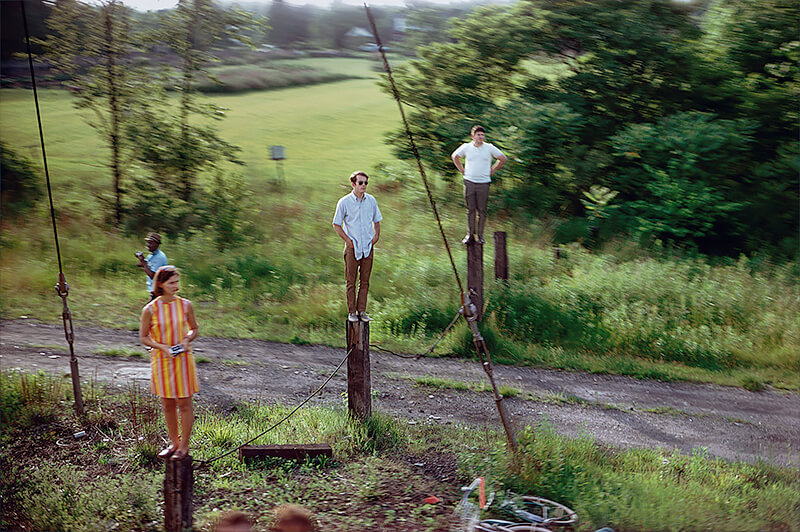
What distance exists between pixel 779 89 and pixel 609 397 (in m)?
11.3

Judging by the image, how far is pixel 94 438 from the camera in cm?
791

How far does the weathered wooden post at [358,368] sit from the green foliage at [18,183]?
13.7 m

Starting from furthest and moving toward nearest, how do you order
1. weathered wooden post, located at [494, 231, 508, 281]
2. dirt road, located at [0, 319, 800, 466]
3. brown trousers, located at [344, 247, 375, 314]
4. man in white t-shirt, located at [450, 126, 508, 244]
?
weathered wooden post, located at [494, 231, 508, 281]
man in white t-shirt, located at [450, 126, 508, 244]
dirt road, located at [0, 319, 800, 466]
brown trousers, located at [344, 247, 375, 314]

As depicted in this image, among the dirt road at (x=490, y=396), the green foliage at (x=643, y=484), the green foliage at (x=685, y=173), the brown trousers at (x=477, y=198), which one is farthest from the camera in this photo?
the green foliage at (x=685, y=173)

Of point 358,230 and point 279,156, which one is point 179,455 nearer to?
point 358,230

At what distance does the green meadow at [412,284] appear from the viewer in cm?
1092

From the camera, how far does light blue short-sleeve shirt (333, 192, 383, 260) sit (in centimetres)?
788

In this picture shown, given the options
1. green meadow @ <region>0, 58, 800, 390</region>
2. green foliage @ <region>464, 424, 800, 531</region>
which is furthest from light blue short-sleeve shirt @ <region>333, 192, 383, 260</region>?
green meadow @ <region>0, 58, 800, 390</region>

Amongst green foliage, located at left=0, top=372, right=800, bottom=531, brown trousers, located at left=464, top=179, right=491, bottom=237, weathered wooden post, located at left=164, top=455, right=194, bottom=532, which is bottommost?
green foliage, located at left=0, top=372, right=800, bottom=531

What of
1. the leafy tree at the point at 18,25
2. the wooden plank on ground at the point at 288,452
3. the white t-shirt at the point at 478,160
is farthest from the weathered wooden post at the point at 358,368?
the leafy tree at the point at 18,25

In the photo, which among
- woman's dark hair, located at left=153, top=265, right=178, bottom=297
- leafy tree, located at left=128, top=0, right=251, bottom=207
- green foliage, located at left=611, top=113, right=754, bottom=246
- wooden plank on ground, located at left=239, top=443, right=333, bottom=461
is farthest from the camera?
leafy tree, located at left=128, top=0, right=251, bottom=207

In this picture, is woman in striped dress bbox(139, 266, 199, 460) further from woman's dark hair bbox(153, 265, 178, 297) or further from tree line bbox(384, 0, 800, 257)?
tree line bbox(384, 0, 800, 257)

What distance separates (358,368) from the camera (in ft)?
25.7

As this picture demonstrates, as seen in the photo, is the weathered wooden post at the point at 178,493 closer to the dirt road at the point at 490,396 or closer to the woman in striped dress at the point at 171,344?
the woman in striped dress at the point at 171,344
